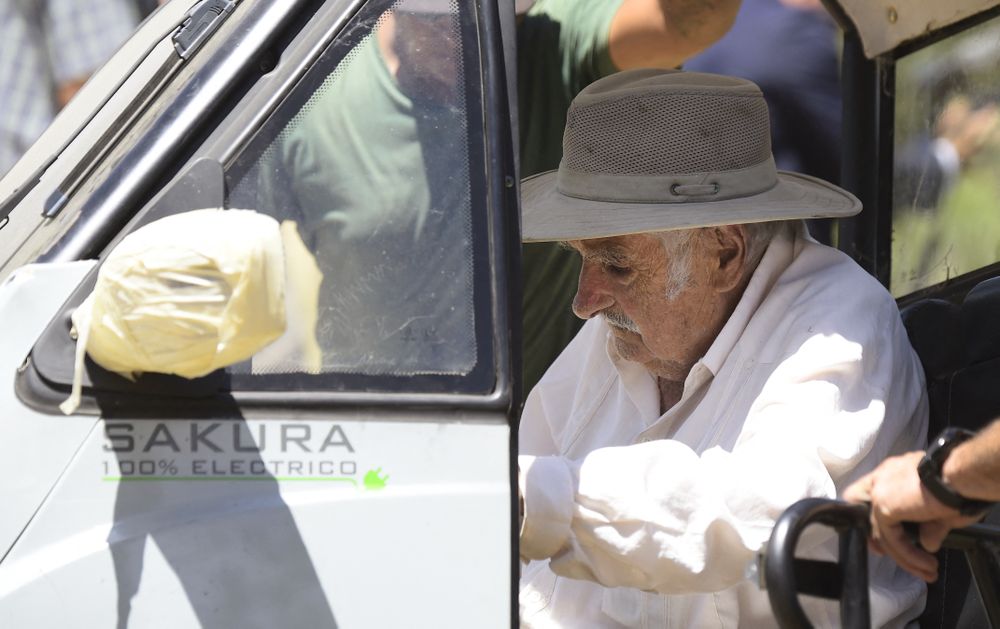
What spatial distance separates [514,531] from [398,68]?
0.61 metres

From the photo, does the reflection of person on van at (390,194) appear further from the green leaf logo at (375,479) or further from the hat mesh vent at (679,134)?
the hat mesh vent at (679,134)

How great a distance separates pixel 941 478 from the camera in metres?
1.61

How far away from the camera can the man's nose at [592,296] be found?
7.82ft

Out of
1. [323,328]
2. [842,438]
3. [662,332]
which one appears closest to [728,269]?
[662,332]

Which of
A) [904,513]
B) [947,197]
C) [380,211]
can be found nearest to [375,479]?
[380,211]

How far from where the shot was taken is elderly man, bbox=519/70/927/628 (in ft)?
5.87

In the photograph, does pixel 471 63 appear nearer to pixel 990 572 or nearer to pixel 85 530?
pixel 85 530

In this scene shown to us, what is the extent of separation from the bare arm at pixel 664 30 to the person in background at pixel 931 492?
187 centimetres

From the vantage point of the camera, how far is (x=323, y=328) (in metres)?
1.60

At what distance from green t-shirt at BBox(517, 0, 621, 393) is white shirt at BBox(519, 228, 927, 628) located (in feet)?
2.86

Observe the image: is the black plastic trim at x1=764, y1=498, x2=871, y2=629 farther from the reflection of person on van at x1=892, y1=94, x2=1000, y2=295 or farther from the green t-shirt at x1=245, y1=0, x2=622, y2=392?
the reflection of person on van at x1=892, y1=94, x2=1000, y2=295

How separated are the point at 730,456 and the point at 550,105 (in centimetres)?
169

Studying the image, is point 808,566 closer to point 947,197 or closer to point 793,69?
point 947,197

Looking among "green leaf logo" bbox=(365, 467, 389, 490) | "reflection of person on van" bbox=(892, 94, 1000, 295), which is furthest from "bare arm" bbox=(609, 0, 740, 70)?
"green leaf logo" bbox=(365, 467, 389, 490)
